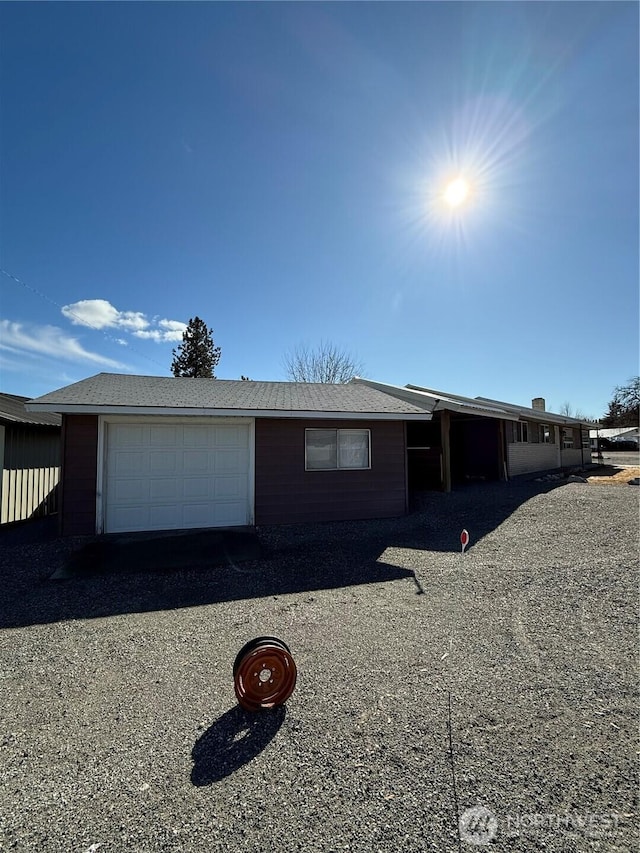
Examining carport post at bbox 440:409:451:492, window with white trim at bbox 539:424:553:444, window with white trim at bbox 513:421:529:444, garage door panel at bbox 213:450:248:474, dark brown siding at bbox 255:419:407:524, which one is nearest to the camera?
garage door panel at bbox 213:450:248:474

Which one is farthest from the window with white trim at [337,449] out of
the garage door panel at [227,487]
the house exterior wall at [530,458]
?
the house exterior wall at [530,458]

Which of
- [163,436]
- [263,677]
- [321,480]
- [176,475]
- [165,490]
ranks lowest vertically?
[263,677]

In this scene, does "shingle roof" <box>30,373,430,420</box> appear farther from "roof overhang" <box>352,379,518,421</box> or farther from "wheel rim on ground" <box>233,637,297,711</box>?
"wheel rim on ground" <box>233,637,297,711</box>

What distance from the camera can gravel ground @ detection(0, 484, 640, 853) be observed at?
6.23ft

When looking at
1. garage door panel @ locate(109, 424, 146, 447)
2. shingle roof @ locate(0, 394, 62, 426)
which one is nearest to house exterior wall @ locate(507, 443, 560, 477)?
garage door panel @ locate(109, 424, 146, 447)

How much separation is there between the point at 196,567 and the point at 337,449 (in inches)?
165

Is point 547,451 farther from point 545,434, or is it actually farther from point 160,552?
point 160,552

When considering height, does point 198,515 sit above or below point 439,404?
below

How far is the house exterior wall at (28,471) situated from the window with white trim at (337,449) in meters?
6.90

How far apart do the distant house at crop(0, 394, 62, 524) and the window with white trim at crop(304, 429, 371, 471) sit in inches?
235

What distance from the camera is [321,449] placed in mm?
9141

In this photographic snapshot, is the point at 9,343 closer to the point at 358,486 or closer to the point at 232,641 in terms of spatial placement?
the point at 358,486

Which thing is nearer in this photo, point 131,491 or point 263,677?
point 263,677

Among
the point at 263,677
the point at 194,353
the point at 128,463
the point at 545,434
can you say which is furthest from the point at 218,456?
the point at 194,353
